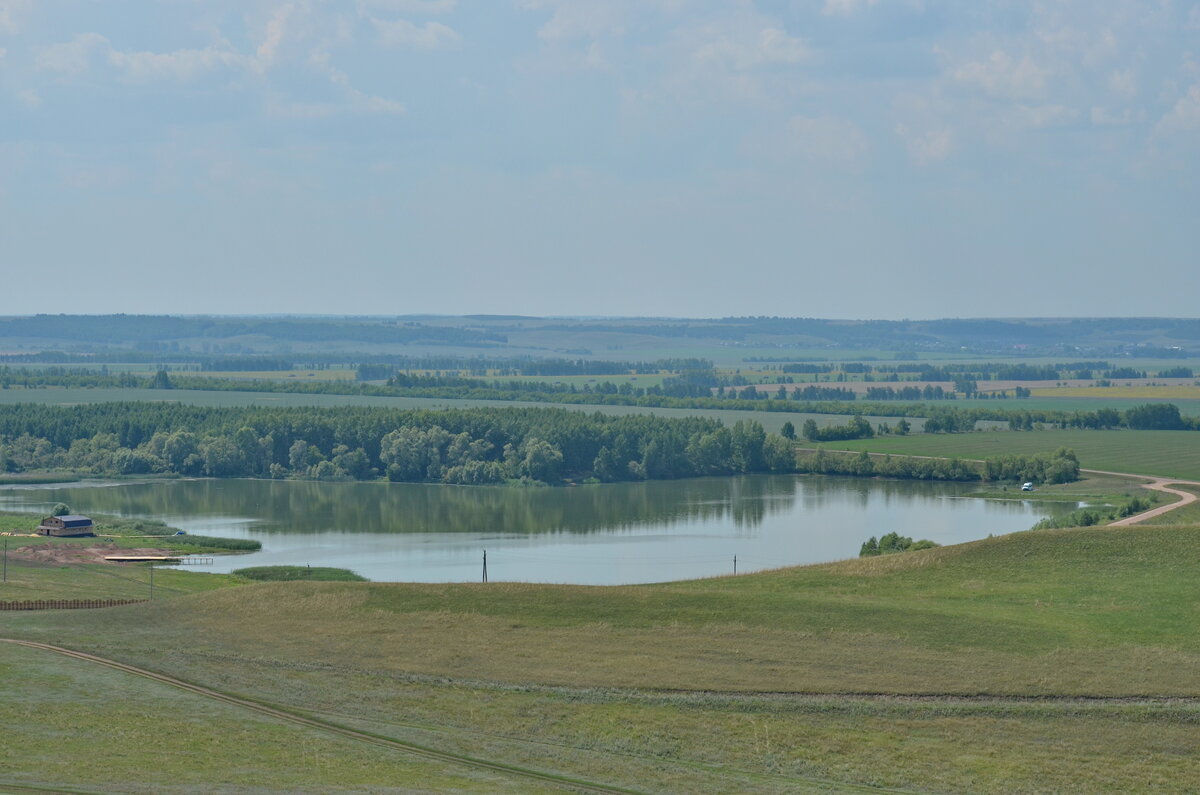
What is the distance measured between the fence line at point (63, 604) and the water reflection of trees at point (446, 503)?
33.6m

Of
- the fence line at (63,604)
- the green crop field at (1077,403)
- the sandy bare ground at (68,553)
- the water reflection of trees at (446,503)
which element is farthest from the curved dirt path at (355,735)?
the green crop field at (1077,403)

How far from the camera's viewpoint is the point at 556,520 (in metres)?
91.2

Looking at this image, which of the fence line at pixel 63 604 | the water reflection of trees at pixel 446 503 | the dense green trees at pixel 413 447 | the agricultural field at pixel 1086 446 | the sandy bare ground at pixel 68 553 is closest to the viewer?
the fence line at pixel 63 604

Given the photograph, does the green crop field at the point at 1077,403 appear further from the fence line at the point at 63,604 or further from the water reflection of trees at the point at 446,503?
the fence line at the point at 63,604

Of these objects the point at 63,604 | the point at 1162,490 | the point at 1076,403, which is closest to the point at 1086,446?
the point at 1162,490

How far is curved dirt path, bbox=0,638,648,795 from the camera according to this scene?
31266 mm

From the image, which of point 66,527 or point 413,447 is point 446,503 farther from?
point 66,527

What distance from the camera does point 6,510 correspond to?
93.6 meters

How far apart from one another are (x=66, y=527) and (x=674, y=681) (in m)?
50.5

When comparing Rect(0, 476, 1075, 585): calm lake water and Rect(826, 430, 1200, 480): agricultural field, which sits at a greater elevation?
Rect(826, 430, 1200, 480): agricultural field

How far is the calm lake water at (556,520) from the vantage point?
2832 inches

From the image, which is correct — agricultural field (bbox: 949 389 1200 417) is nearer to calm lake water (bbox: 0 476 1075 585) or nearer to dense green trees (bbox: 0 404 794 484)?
dense green trees (bbox: 0 404 794 484)

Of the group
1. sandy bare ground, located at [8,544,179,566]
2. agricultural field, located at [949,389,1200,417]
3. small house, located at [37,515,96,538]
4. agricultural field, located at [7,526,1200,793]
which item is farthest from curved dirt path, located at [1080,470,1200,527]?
agricultural field, located at [949,389,1200,417]

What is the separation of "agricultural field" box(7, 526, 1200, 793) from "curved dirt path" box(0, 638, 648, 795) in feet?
1.31
